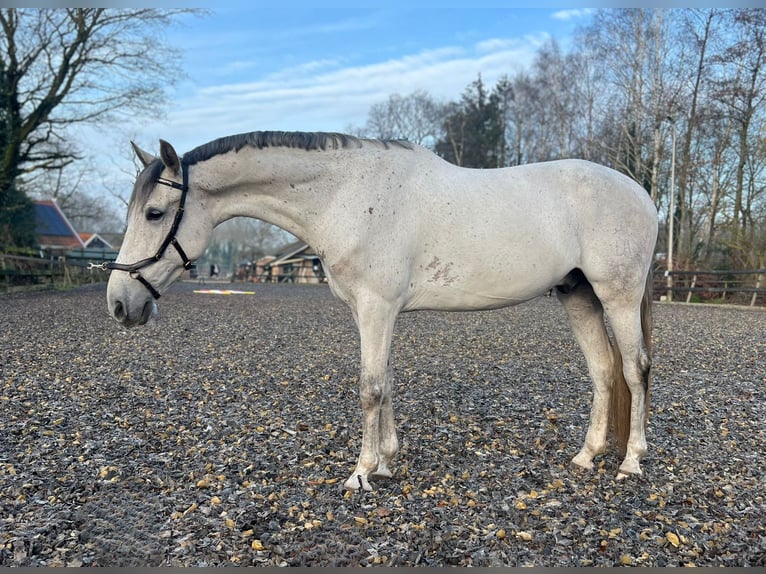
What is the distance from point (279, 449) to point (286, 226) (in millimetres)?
1850

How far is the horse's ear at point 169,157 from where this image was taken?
2.91 meters

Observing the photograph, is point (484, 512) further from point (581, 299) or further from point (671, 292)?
point (671, 292)

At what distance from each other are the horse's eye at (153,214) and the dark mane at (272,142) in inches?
14.0

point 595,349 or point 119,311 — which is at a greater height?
point 119,311

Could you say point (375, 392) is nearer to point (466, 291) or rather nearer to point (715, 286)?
point (466, 291)

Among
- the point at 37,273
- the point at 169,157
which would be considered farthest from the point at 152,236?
the point at 37,273

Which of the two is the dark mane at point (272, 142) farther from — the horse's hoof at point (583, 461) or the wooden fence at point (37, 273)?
the wooden fence at point (37, 273)

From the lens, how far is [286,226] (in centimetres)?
333

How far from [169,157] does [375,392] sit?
74.5 inches

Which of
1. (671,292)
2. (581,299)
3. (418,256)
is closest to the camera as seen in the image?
(418,256)

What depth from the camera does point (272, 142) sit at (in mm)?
3209

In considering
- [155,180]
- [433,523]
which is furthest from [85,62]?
[433,523]

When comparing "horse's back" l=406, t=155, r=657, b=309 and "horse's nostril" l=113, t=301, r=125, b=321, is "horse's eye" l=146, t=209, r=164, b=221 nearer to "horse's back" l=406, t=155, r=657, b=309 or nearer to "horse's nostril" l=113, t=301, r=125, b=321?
"horse's nostril" l=113, t=301, r=125, b=321

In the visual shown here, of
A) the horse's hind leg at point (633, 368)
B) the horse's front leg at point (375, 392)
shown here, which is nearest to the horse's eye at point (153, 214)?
the horse's front leg at point (375, 392)
